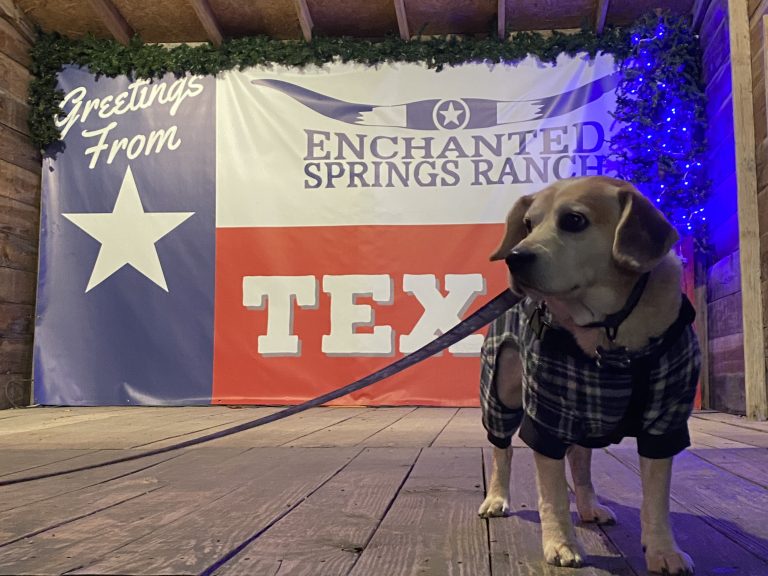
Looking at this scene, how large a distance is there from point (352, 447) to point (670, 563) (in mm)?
1612

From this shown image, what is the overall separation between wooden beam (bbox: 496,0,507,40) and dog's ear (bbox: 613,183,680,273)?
3695 millimetres

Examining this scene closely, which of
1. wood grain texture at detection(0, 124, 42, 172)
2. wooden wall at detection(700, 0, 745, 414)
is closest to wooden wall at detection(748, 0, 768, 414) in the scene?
wooden wall at detection(700, 0, 745, 414)

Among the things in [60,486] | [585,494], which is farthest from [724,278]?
[60,486]

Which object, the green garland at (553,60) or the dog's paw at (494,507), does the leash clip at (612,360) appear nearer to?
the dog's paw at (494,507)

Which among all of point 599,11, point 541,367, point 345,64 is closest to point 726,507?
point 541,367

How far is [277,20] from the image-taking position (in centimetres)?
473

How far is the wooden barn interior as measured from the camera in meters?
1.13

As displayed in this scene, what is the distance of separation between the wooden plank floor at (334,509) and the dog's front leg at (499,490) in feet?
0.12

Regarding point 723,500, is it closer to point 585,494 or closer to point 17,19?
point 585,494

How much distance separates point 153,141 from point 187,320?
4.19ft

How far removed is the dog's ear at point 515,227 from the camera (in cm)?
120

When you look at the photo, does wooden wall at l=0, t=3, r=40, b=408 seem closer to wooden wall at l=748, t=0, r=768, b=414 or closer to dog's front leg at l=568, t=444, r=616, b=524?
dog's front leg at l=568, t=444, r=616, b=524

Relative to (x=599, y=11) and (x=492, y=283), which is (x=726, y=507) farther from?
(x=599, y=11)

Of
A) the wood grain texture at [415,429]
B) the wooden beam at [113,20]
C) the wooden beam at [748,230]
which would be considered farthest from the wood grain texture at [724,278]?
the wooden beam at [113,20]
